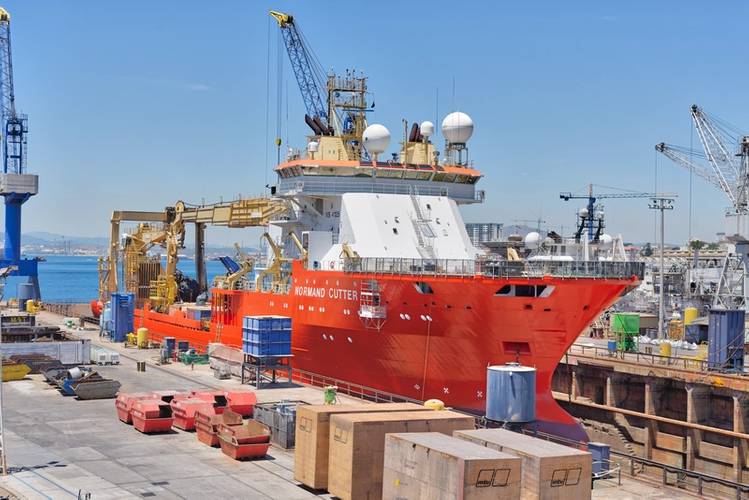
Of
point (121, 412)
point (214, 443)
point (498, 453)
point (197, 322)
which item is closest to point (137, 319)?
Answer: point (197, 322)

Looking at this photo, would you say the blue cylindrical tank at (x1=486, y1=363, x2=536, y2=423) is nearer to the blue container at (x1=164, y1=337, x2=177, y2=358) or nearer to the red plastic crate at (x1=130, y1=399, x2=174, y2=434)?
the red plastic crate at (x1=130, y1=399, x2=174, y2=434)

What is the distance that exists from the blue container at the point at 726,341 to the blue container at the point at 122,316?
111 ft

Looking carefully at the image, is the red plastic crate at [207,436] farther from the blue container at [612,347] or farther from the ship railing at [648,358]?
the blue container at [612,347]

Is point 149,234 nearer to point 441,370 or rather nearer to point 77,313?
point 77,313

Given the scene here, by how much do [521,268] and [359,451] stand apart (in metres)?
11.5

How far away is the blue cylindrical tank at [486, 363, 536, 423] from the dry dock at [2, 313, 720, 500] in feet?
9.13

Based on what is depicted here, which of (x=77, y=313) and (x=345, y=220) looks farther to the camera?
(x=77, y=313)

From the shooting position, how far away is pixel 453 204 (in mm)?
38750

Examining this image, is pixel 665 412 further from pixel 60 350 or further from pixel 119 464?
pixel 60 350

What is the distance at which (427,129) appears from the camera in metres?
41.2

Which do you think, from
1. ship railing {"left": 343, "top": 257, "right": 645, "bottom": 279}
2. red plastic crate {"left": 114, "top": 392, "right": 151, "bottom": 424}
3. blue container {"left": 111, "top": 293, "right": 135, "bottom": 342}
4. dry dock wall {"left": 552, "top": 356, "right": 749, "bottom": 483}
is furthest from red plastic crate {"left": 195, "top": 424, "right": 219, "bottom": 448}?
blue container {"left": 111, "top": 293, "right": 135, "bottom": 342}

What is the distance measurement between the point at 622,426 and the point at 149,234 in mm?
39083

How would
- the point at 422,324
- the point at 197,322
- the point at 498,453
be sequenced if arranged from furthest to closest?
1. the point at 197,322
2. the point at 422,324
3. the point at 498,453

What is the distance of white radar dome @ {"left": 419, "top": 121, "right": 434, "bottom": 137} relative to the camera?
41125mm
